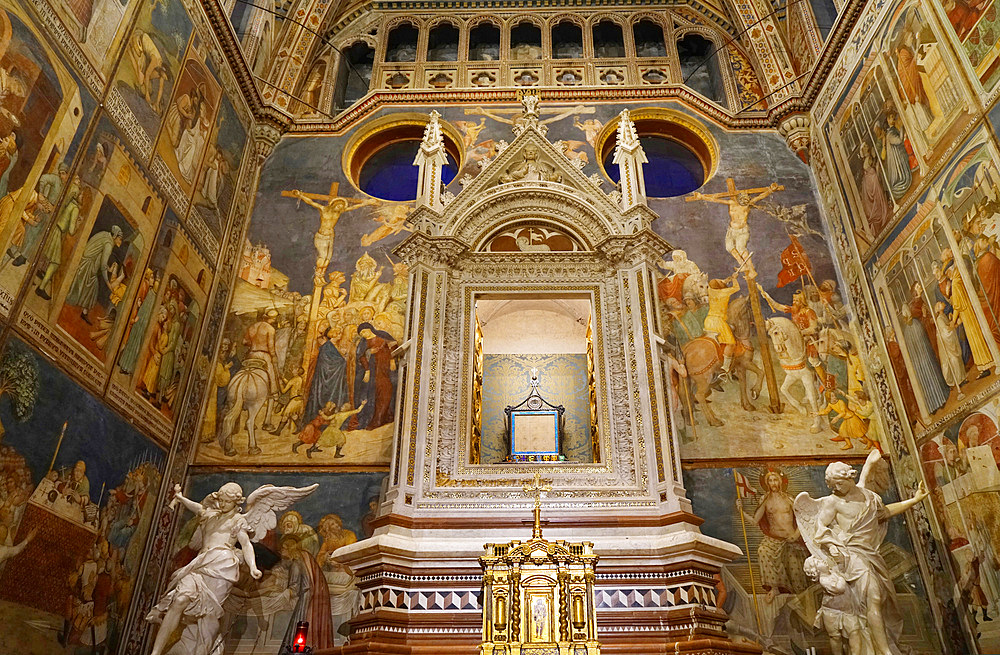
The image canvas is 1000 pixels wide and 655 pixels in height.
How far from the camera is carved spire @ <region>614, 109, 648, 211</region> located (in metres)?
10.4

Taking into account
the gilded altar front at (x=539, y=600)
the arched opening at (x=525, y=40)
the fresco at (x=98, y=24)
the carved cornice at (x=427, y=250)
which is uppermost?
the arched opening at (x=525, y=40)

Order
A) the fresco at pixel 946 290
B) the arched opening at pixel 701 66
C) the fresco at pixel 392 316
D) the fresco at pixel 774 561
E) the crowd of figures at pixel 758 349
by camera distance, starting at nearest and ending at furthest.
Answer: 1. the fresco at pixel 946 290
2. the fresco at pixel 774 561
3. the fresco at pixel 392 316
4. the crowd of figures at pixel 758 349
5. the arched opening at pixel 701 66

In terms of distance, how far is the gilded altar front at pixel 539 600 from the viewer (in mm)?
5770

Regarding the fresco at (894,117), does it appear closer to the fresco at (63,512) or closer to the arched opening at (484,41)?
the arched opening at (484,41)

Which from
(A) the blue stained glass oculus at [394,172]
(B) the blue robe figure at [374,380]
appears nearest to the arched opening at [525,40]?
(A) the blue stained glass oculus at [394,172]

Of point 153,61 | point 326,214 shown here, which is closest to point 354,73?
point 326,214

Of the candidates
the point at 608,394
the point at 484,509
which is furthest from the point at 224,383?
the point at 608,394

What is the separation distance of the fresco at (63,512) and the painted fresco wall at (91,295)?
0.02m

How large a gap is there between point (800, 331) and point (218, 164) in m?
9.30

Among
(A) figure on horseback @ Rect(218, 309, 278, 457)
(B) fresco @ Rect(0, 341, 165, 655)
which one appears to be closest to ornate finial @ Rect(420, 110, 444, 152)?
(A) figure on horseback @ Rect(218, 309, 278, 457)

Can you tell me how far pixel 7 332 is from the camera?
678 cm

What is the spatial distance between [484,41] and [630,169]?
21.9 ft

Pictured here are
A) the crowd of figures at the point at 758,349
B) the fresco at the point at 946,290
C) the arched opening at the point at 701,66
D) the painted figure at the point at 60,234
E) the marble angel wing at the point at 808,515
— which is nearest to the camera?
the painted figure at the point at 60,234

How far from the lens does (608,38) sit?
51.2ft
